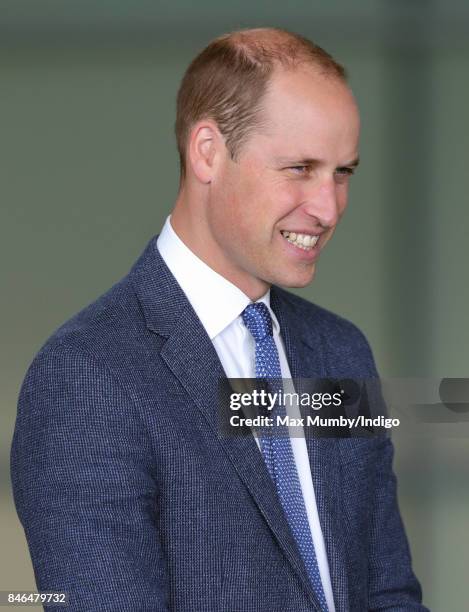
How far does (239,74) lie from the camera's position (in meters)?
1.81

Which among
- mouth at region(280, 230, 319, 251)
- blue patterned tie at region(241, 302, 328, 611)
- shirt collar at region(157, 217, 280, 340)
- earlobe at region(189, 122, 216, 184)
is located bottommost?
blue patterned tie at region(241, 302, 328, 611)

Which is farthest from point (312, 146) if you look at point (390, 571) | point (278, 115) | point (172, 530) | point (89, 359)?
point (390, 571)

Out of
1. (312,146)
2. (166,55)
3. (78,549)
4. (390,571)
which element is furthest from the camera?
(166,55)

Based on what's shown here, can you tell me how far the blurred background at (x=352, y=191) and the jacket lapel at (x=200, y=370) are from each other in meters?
1.64

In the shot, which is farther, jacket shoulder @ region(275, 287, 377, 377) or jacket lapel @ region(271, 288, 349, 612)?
jacket shoulder @ region(275, 287, 377, 377)

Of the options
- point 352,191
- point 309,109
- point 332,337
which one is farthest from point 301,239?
point 352,191

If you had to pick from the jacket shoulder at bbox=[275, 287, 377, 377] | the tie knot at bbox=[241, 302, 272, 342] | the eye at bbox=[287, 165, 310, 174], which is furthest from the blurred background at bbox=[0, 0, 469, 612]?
the eye at bbox=[287, 165, 310, 174]

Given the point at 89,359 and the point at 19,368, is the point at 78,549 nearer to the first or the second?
the point at 89,359

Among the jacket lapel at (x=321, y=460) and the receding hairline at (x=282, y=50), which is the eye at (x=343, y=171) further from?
the jacket lapel at (x=321, y=460)

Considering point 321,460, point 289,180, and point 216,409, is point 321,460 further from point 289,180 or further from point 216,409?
point 289,180

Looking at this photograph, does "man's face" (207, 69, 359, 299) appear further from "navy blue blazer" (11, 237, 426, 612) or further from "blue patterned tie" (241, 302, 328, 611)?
"blue patterned tie" (241, 302, 328, 611)

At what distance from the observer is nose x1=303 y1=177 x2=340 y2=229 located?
176cm

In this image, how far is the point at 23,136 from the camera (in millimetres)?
3426

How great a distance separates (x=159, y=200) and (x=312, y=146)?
1.72 meters
